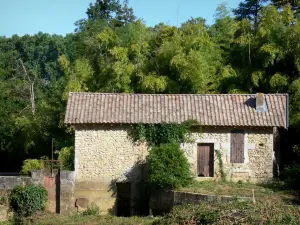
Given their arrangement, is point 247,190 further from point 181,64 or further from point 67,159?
point 67,159

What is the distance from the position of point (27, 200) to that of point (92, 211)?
2865 millimetres

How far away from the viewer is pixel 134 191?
23438mm

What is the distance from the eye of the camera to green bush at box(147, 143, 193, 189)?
A: 21391mm

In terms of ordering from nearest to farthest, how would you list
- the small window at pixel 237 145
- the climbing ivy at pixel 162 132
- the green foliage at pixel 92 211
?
1. the green foliage at pixel 92 211
2. the climbing ivy at pixel 162 132
3. the small window at pixel 237 145

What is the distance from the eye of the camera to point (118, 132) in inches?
917

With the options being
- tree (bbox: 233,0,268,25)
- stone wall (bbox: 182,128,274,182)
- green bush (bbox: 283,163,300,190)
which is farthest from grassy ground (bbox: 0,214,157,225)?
tree (bbox: 233,0,268,25)

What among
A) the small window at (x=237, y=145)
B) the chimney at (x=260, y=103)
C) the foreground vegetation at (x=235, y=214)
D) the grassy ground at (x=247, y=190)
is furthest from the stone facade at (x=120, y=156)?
the foreground vegetation at (x=235, y=214)

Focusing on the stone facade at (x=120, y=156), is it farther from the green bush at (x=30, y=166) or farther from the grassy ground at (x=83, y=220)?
the green bush at (x=30, y=166)

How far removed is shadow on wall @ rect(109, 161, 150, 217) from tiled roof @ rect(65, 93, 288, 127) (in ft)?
7.55

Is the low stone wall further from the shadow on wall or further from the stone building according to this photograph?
the stone building

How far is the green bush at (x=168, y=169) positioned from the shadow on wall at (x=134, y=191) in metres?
1.41

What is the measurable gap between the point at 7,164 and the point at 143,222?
2068cm

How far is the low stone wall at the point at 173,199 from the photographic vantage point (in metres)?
19.4

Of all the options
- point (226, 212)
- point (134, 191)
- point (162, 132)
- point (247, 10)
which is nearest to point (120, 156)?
point (134, 191)
